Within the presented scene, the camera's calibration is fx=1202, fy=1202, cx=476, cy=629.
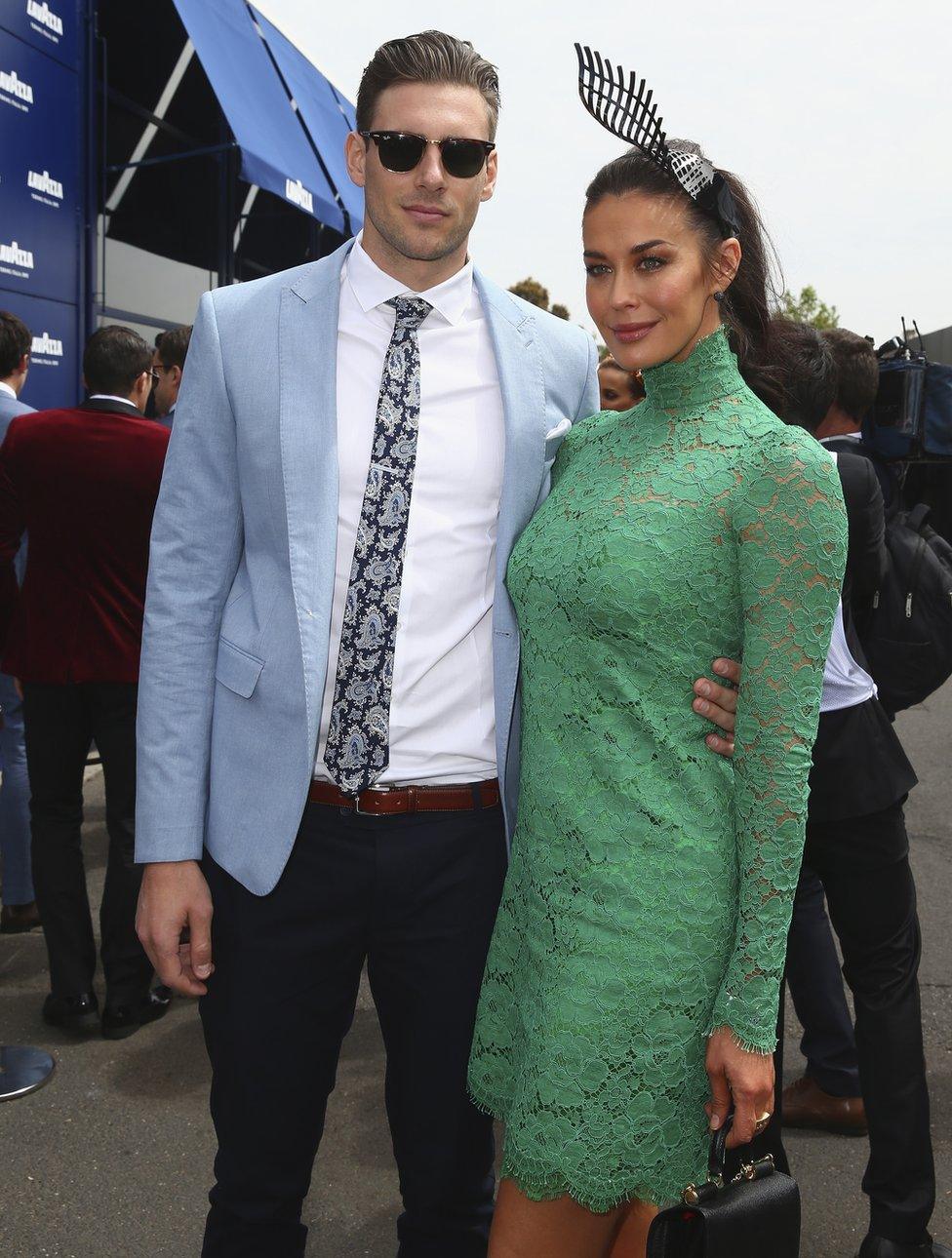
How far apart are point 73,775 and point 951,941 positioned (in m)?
3.49

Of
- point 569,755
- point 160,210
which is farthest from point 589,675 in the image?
point 160,210

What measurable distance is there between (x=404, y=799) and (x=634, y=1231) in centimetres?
80

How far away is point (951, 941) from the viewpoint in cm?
487

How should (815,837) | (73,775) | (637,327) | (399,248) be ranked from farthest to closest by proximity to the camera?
(73,775), (815,837), (399,248), (637,327)

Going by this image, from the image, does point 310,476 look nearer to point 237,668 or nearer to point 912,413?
point 237,668

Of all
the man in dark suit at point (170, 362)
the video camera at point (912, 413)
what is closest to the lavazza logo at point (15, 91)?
the man in dark suit at point (170, 362)

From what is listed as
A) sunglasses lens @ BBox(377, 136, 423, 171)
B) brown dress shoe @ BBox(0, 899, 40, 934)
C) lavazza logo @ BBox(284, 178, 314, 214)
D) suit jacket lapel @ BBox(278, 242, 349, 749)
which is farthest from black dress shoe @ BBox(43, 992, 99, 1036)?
lavazza logo @ BBox(284, 178, 314, 214)

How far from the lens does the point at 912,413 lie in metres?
3.56

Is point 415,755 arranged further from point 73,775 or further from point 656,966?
point 73,775

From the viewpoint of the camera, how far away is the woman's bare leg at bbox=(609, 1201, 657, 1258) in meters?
1.95

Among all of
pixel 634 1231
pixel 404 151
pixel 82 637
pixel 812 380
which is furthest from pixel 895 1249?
pixel 82 637

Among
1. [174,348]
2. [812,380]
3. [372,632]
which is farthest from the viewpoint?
[174,348]

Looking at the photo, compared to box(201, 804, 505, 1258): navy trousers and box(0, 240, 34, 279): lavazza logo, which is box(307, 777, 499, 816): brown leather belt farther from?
box(0, 240, 34, 279): lavazza logo

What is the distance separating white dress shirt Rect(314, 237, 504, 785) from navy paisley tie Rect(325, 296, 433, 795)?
0.06 feet
